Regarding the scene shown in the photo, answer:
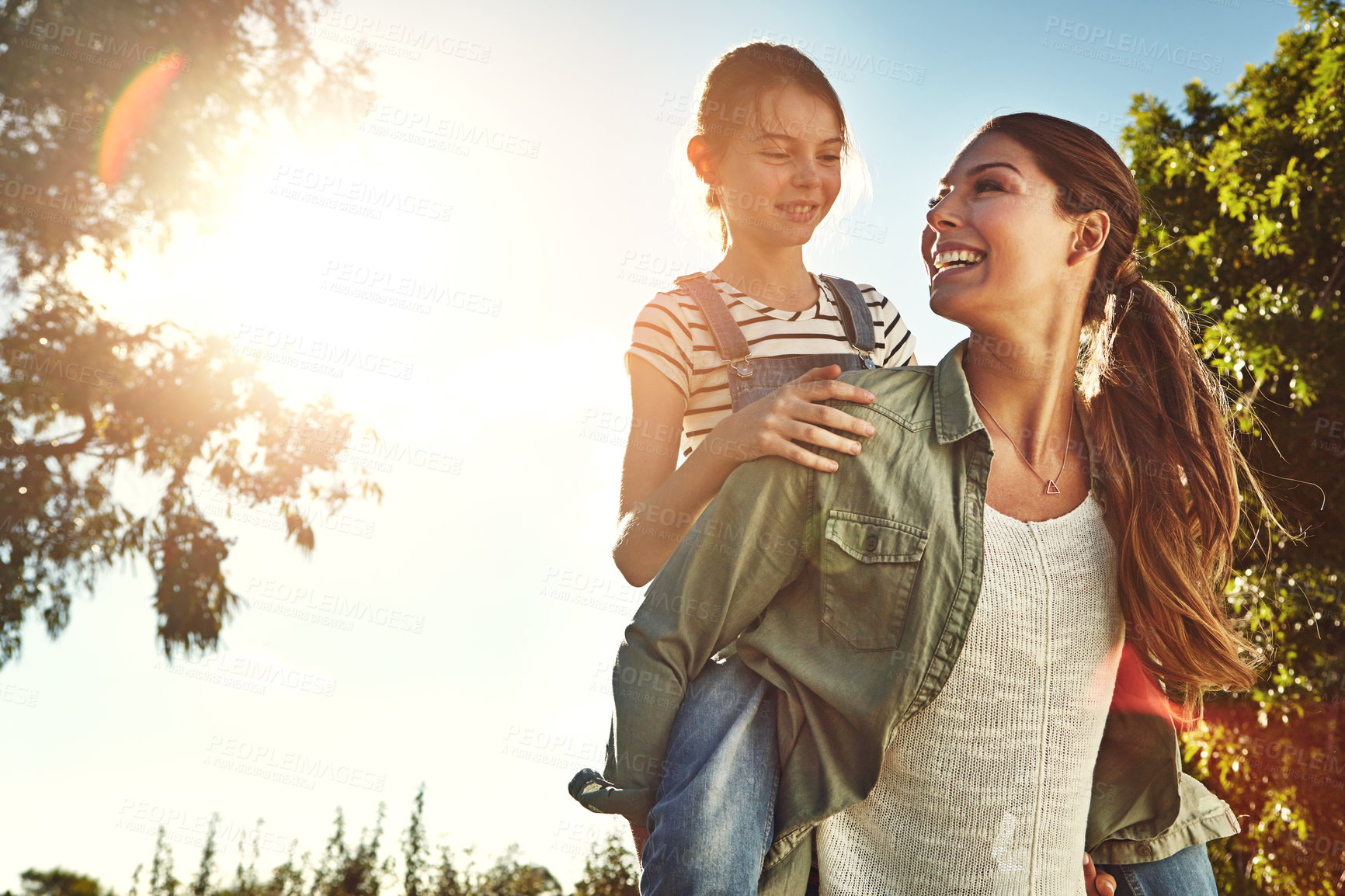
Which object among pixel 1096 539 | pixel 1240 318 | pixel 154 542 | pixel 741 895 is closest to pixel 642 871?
pixel 741 895

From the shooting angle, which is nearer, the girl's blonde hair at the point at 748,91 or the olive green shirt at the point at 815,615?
the olive green shirt at the point at 815,615

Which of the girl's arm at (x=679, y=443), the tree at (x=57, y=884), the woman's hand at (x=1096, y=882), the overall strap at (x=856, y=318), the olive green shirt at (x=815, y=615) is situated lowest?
the tree at (x=57, y=884)

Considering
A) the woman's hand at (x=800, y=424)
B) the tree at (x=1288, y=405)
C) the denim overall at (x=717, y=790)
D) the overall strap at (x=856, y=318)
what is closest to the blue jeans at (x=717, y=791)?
the denim overall at (x=717, y=790)

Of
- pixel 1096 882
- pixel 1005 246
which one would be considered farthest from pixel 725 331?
pixel 1096 882

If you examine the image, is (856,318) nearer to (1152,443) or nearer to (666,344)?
(666,344)

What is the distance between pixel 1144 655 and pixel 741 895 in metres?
1.04

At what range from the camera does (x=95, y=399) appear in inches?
343

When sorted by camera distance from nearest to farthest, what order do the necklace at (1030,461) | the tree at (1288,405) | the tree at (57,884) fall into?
1. the necklace at (1030,461)
2. the tree at (1288,405)
3. the tree at (57,884)

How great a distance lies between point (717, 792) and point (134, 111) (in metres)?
9.54

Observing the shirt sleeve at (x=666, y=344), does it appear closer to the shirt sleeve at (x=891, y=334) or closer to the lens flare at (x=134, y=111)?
the shirt sleeve at (x=891, y=334)

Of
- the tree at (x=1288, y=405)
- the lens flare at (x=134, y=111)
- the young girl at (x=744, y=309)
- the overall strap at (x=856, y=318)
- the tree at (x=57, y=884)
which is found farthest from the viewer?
the tree at (x=57, y=884)

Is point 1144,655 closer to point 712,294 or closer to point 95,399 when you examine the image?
point 712,294

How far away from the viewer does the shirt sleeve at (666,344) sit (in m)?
2.62

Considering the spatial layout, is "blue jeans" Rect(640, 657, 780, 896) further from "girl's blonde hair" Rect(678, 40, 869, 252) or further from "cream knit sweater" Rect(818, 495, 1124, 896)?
"girl's blonde hair" Rect(678, 40, 869, 252)
